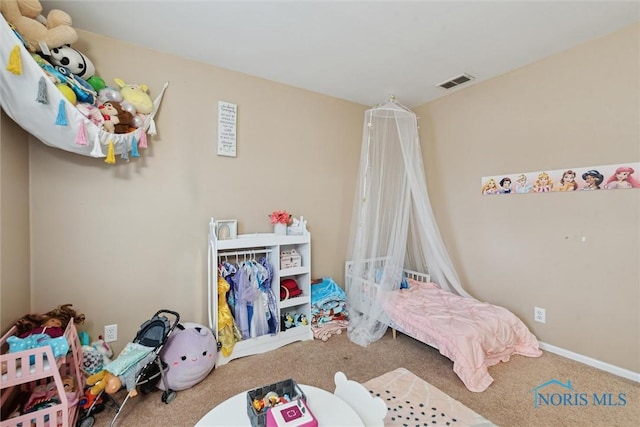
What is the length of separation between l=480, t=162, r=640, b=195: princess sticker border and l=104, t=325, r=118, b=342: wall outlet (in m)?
3.70

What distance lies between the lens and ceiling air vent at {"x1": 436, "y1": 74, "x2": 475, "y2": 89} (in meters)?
2.97

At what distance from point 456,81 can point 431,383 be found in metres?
2.87

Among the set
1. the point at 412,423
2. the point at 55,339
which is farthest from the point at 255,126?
the point at 412,423

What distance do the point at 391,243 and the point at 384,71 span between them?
1.70 metres

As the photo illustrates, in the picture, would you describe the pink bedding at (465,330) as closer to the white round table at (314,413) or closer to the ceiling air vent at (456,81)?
the white round table at (314,413)

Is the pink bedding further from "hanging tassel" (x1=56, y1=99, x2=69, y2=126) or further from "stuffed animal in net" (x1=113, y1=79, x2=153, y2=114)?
"hanging tassel" (x1=56, y1=99, x2=69, y2=126)

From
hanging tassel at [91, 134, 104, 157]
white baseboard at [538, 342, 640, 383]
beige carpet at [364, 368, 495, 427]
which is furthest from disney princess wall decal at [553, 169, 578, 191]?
hanging tassel at [91, 134, 104, 157]

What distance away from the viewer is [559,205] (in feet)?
8.41

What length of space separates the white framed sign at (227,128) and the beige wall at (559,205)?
245cm

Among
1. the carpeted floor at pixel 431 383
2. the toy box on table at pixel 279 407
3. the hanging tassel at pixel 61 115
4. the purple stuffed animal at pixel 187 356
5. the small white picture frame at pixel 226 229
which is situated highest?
the hanging tassel at pixel 61 115

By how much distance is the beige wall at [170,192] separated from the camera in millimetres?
2176

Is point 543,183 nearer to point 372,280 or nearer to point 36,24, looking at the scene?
point 372,280

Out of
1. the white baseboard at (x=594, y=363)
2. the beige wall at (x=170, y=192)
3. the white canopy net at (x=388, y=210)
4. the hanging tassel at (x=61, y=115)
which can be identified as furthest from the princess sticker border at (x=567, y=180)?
the hanging tassel at (x=61, y=115)

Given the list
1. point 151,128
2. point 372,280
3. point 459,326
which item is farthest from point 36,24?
point 459,326
